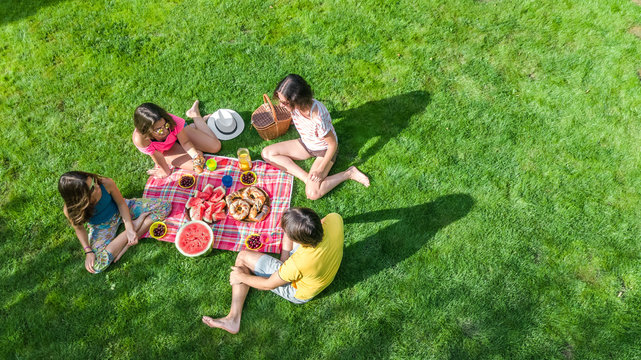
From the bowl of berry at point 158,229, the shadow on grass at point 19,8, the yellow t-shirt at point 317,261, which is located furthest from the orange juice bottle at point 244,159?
the shadow on grass at point 19,8

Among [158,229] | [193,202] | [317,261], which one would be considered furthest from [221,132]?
[317,261]

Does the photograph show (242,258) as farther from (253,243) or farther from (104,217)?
(104,217)

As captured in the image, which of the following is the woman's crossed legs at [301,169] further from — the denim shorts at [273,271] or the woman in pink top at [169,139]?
the denim shorts at [273,271]

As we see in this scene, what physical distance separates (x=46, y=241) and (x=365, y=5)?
6.04 metres

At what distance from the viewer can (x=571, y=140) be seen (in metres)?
4.98

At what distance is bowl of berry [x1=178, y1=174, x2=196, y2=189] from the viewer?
474 cm

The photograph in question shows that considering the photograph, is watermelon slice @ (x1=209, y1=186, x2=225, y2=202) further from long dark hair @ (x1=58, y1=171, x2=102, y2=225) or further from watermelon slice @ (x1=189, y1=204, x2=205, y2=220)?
long dark hair @ (x1=58, y1=171, x2=102, y2=225)

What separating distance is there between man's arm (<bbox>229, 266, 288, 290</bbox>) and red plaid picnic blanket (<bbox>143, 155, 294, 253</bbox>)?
42 centimetres

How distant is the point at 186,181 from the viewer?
4758 millimetres

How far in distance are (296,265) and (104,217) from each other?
2.50 meters

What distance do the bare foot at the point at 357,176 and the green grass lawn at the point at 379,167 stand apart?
13 cm

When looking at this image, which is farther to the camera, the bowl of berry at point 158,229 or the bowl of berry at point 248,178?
the bowl of berry at point 248,178

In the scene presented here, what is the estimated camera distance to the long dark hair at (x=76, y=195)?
3.65 meters

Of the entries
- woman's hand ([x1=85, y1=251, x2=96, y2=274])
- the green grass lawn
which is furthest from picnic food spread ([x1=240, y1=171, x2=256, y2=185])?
woman's hand ([x1=85, y1=251, x2=96, y2=274])
